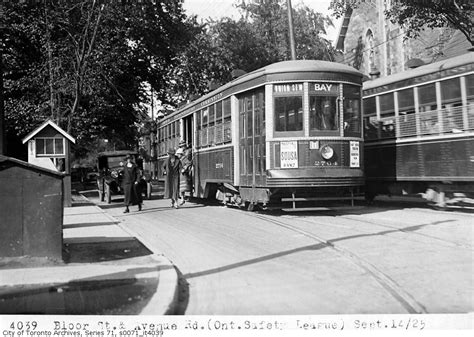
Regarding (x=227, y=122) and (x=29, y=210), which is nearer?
(x=29, y=210)

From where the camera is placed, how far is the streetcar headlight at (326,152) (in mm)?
9508

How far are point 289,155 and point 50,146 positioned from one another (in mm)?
6736

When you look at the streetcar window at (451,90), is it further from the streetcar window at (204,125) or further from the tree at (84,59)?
the tree at (84,59)

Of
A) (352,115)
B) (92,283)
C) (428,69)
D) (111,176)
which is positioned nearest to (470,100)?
(428,69)

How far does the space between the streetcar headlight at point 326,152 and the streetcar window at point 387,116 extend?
274 centimetres

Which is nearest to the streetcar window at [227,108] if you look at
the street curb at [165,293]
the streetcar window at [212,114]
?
the streetcar window at [212,114]

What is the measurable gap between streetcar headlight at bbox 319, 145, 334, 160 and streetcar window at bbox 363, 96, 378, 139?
3.07 m

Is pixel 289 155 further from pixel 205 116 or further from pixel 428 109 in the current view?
pixel 205 116

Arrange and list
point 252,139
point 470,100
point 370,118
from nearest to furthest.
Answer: point 470,100, point 252,139, point 370,118

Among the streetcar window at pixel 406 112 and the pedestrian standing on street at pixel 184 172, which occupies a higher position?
the streetcar window at pixel 406 112

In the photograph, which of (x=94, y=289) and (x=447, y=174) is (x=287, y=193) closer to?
(x=447, y=174)

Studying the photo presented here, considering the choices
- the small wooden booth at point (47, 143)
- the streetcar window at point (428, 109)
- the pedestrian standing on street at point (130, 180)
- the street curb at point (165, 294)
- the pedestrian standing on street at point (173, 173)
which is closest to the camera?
the street curb at point (165, 294)

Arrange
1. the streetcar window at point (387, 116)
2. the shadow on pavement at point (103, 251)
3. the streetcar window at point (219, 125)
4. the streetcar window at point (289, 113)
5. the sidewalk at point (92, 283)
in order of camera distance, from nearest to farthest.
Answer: the sidewalk at point (92, 283) → the shadow on pavement at point (103, 251) → the streetcar window at point (289, 113) → the streetcar window at point (387, 116) → the streetcar window at point (219, 125)

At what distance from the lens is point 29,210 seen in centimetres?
561
